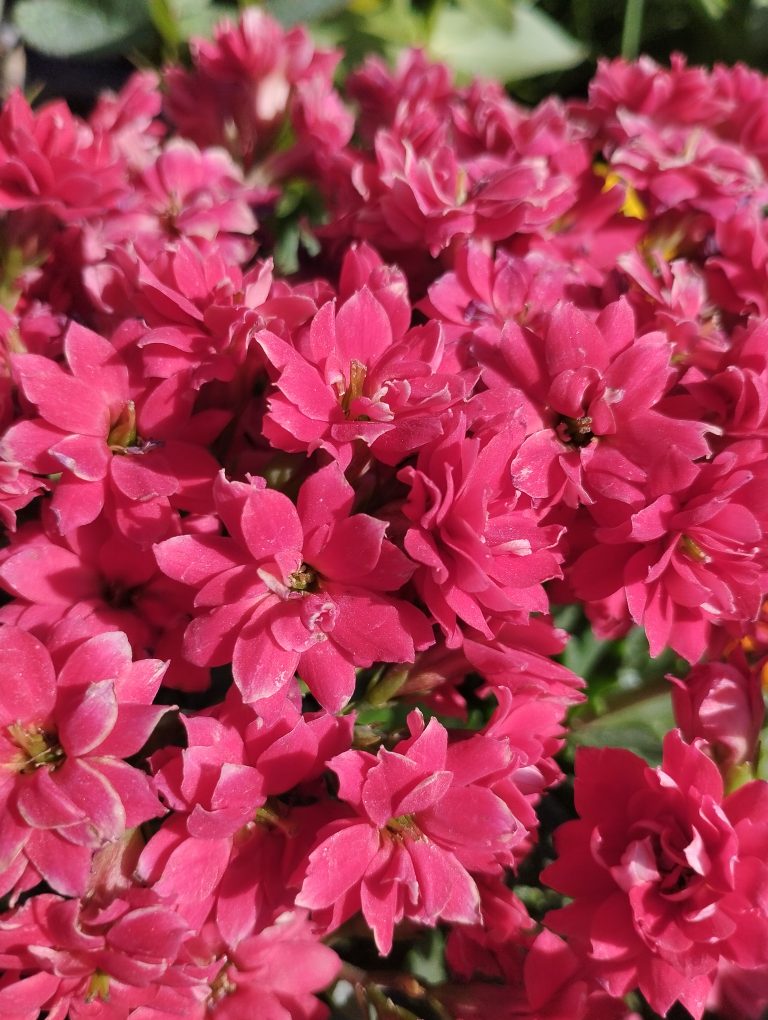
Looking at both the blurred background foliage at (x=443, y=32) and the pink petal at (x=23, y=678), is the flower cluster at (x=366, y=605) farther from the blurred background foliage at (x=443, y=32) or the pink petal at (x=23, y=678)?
the blurred background foliage at (x=443, y=32)

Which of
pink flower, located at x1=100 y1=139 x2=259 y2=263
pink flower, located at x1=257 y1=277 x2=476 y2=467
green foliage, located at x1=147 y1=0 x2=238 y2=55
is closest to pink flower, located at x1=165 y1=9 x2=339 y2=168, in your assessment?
pink flower, located at x1=100 y1=139 x2=259 y2=263

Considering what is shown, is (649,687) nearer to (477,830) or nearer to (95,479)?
(477,830)

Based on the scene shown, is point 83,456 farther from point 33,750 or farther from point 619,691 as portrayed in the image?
point 619,691

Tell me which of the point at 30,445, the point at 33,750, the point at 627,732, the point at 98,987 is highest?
the point at 30,445

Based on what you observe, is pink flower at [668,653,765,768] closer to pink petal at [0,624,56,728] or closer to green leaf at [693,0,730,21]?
pink petal at [0,624,56,728]

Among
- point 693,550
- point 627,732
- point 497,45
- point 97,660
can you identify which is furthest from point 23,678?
point 497,45

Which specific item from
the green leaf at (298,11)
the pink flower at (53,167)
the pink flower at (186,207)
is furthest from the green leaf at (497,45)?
the pink flower at (53,167)
